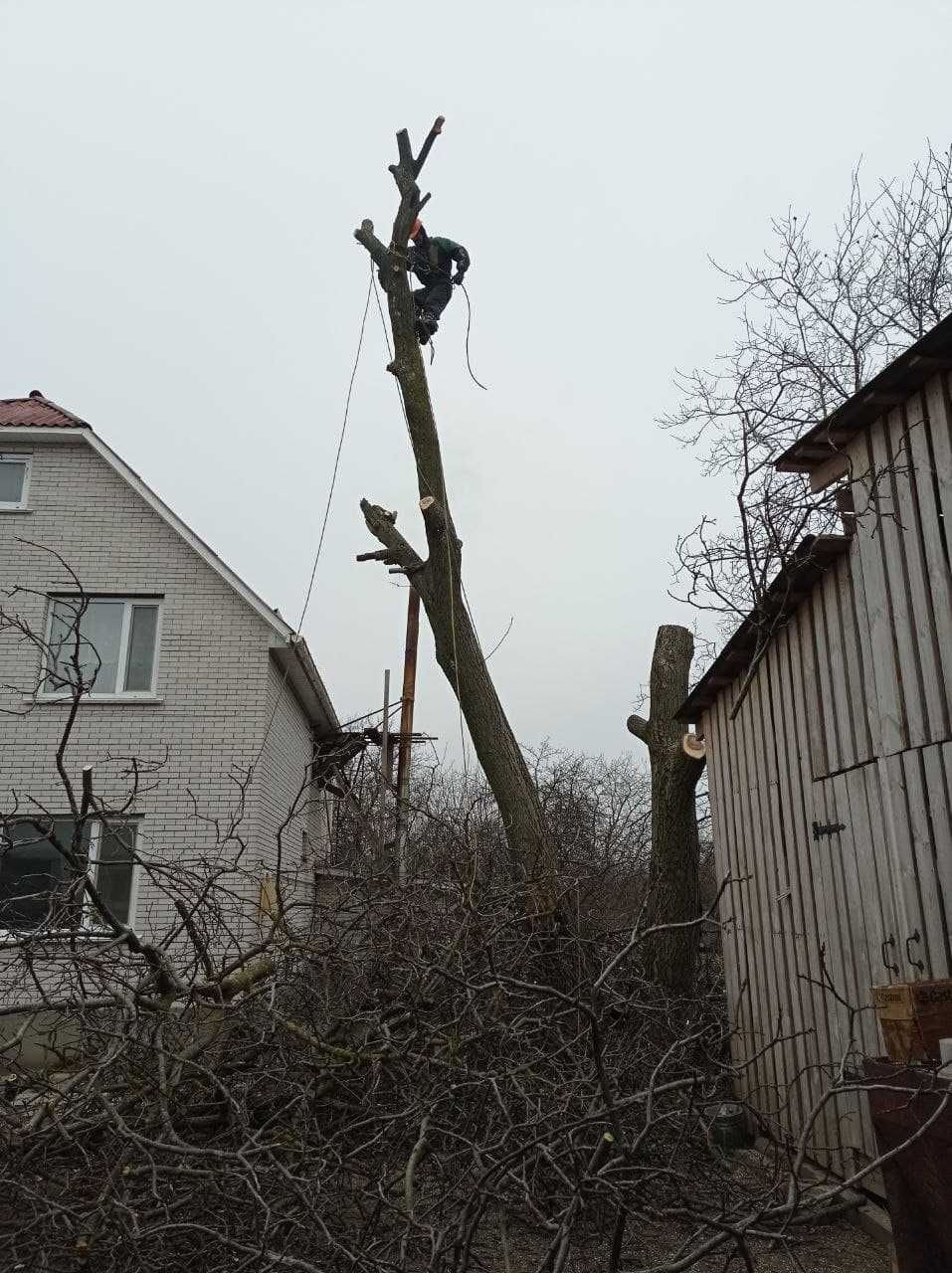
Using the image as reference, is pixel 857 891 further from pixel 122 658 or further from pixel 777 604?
pixel 122 658

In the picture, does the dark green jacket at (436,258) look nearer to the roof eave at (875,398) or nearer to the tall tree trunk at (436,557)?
the tall tree trunk at (436,557)

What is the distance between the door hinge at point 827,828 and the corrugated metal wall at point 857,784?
4 cm

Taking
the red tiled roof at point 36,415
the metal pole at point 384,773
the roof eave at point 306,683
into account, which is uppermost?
the red tiled roof at point 36,415

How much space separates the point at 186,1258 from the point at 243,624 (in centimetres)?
970

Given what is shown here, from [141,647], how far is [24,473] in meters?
3.02

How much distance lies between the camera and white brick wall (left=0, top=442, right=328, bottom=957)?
40.4ft

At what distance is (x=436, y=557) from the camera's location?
965 centimetres

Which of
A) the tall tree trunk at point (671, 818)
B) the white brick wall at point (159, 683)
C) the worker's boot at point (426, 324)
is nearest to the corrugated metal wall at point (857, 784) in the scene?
the tall tree trunk at point (671, 818)

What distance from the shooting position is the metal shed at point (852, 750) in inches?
205

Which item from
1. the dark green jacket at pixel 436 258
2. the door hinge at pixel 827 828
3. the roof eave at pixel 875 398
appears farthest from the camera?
the dark green jacket at pixel 436 258

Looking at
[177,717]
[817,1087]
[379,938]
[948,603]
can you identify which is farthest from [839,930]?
[177,717]

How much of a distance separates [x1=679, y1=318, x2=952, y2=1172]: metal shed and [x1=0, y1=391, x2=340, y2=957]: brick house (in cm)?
635

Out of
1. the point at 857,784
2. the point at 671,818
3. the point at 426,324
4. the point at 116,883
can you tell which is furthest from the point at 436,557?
the point at 116,883

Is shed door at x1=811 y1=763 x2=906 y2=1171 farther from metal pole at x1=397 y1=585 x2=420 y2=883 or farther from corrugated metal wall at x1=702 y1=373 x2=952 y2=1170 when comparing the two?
metal pole at x1=397 y1=585 x2=420 y2=883
